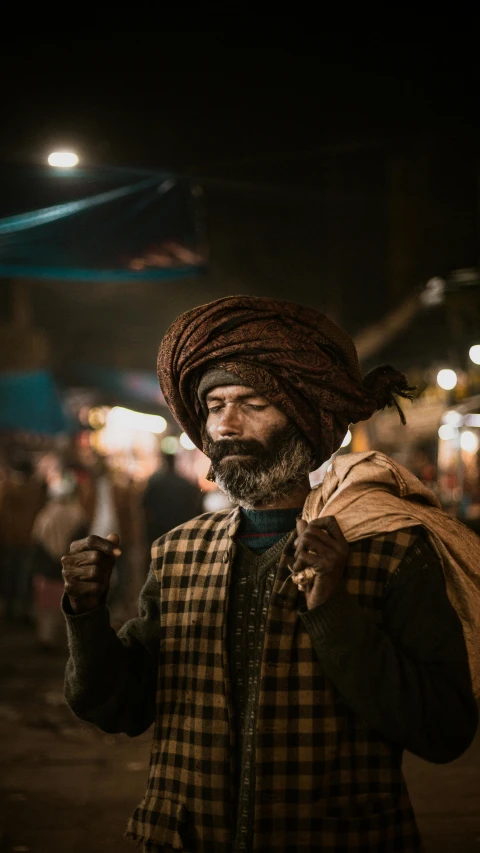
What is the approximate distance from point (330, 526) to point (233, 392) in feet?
1.97

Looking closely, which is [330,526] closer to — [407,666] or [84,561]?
[407,666]

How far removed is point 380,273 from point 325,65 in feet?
29.8

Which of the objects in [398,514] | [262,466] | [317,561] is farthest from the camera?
[262,466]

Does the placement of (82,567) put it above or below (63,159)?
below

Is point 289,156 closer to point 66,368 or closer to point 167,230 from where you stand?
point 167,230

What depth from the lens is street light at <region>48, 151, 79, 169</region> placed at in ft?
16.5

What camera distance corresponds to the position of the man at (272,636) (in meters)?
2.25

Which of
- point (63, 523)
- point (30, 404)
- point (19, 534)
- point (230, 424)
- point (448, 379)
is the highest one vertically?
point (30, 404)

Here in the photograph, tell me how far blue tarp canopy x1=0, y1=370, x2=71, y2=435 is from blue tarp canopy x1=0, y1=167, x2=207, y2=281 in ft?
28.5

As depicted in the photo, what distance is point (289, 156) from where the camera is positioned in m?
8.16

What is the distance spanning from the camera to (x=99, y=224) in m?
5.40

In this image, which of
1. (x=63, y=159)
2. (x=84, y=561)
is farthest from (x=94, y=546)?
(x=63, y=159)

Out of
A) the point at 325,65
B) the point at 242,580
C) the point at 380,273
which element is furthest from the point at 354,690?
the point at 380,273

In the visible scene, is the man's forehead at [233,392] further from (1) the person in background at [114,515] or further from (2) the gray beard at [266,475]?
(1) the person in background at [114,515]
